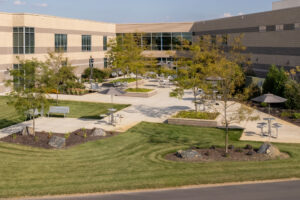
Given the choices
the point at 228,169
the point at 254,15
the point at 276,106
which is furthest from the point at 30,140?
the point at 254,15

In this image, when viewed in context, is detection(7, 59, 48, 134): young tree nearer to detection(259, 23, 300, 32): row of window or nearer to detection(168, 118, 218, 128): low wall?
detection(168, 118, 218, 128): low wall

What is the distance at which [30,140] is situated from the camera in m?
20.2

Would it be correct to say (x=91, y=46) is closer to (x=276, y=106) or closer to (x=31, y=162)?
(x=276, y=106)

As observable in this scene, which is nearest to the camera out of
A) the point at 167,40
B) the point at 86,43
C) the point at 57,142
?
the point at 57,142

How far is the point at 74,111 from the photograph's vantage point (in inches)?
1127

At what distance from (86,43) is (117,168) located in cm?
3888

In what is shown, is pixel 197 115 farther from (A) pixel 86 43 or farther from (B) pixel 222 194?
(A) pixel 86 43

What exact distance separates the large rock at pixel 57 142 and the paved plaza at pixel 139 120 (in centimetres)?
262

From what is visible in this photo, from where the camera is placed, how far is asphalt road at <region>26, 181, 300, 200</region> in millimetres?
11898

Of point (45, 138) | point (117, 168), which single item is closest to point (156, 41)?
point (45, 138)

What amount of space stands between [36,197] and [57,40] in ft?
113

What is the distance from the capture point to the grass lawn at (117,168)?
13164 millimetres

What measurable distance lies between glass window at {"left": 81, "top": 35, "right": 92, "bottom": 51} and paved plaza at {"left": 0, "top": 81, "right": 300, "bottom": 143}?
58.4 feet

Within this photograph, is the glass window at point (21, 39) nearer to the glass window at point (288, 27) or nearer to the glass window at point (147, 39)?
the glass window at point (147, 39)
